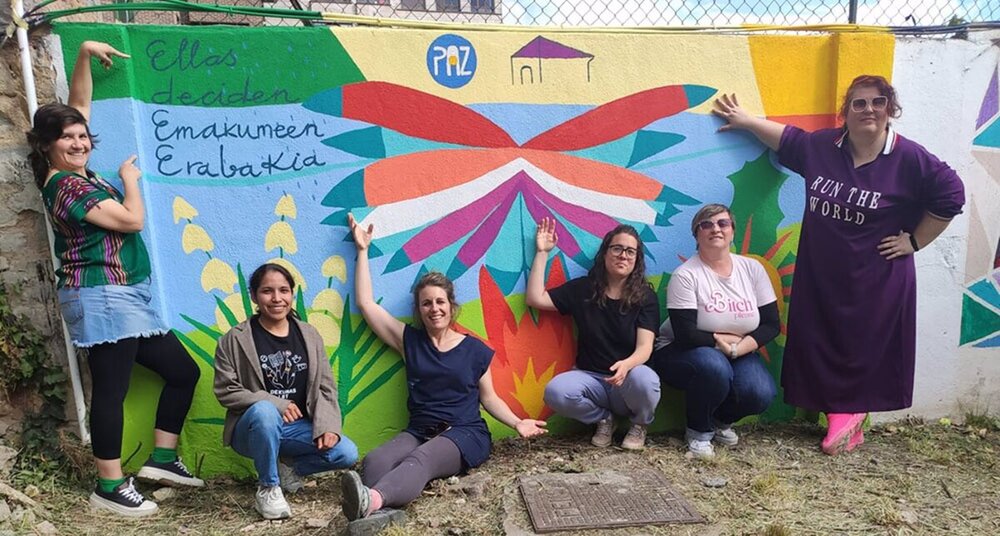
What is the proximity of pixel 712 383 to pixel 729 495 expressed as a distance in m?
0.56

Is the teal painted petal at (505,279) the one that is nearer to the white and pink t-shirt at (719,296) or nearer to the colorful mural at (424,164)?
the colorful mural at (424,164)

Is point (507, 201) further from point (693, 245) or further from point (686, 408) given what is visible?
point (686, 408)

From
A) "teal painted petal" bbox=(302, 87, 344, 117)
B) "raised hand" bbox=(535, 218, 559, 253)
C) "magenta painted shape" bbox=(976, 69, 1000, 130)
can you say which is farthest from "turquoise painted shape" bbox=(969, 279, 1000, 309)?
"teal painted petal" bbox=(302, 87, 344, 117)

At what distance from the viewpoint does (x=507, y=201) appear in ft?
11.8

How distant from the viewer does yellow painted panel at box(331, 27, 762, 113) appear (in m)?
3.40

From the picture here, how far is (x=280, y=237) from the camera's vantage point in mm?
3363

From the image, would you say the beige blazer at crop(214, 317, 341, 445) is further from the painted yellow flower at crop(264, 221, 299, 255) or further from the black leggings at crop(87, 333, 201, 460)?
the painted yellow flower at crop(264, 221, 299, 255)

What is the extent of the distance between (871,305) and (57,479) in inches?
156

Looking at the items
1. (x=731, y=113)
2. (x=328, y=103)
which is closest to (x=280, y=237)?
(x=328, y=103)

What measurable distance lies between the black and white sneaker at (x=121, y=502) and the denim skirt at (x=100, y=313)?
0.63 m

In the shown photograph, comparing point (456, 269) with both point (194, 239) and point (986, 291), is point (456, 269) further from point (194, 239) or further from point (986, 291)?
point (986, 291)

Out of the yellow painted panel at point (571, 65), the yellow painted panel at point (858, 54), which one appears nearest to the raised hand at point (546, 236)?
the yellow painted panel at point (571, 65)

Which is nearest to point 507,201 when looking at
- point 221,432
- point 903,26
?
point 221,432

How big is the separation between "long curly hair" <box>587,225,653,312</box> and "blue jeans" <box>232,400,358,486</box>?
4.65 ft
